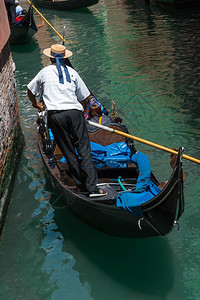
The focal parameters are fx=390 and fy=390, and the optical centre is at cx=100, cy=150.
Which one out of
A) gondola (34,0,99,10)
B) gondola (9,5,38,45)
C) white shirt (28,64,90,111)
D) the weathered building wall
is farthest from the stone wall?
gondola (34,0,99,10)

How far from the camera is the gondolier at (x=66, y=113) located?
10.9 feet

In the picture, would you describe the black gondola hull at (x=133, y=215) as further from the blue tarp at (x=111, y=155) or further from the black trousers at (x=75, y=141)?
the blue tarp at (x=111, y=155)

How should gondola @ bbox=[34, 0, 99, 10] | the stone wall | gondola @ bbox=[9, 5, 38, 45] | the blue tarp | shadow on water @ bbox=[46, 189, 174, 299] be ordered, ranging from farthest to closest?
gondola @ bbox=[34, 0, 99, 10] < gondola @ bbox=[9, 5, 38, 45] < the stone wall < the blue tarp < shadow on water @ bbox=[46, 189, 174, 299]

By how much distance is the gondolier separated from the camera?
3.31m

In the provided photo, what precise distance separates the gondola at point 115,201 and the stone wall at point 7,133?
42 cm

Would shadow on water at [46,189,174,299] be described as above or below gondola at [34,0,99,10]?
above

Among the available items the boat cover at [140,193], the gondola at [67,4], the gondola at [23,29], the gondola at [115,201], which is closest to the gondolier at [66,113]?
the gondola at [115,201]

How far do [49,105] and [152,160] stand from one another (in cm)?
184

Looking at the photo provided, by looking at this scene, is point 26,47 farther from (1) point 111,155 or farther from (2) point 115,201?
(2) point 115,201

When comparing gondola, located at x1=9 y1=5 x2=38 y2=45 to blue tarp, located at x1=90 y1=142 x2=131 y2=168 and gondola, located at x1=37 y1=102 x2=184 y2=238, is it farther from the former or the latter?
blue tarp, located at x1=90 y1=142 x2=131 y2=168

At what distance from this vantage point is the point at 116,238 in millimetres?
3549

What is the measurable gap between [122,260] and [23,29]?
29.2 feet

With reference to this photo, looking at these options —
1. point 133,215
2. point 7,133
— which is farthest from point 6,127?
point 133,215

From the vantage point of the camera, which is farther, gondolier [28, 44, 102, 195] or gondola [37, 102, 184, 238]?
gondolier [28, 44, 102, 195]
